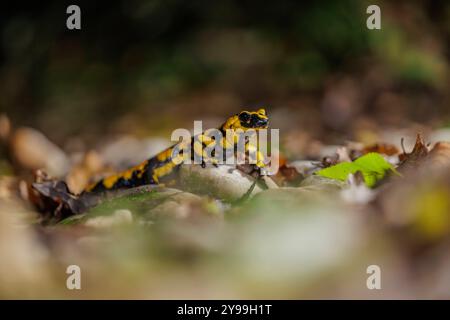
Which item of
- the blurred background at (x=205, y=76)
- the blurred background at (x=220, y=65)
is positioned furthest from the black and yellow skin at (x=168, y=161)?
the blurred background at (x=220, y=65)

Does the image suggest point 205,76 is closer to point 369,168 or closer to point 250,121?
point 250,121

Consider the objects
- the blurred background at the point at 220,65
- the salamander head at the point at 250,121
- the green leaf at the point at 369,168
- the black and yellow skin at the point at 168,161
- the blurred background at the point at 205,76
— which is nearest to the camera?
the green leaf at the point at 369,168

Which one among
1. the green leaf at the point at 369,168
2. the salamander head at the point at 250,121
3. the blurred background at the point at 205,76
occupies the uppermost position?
the blurred background at the point at 205,76

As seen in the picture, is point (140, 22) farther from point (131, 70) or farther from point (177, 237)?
point (177, 237)

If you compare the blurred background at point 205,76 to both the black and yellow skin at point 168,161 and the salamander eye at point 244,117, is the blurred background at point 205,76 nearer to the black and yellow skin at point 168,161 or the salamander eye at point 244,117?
the black and yellow skin at point 168,161

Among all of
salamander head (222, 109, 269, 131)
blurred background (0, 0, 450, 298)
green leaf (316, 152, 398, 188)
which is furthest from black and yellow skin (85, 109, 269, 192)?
green leaf (316, 152, 398, 188)

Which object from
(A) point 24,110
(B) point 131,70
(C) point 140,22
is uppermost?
(C) point 140,22

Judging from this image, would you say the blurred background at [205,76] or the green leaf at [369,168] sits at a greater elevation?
the blurred background at [205,76]

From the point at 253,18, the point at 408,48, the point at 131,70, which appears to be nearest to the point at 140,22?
the point at 131,70

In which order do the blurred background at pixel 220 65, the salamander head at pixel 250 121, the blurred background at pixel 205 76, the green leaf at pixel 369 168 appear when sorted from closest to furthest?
the green leaf at pixel 369 168, the salamander head at pixel 250 121, the blurred background at pixel 205 76, the blurred background at pixel 220 65
